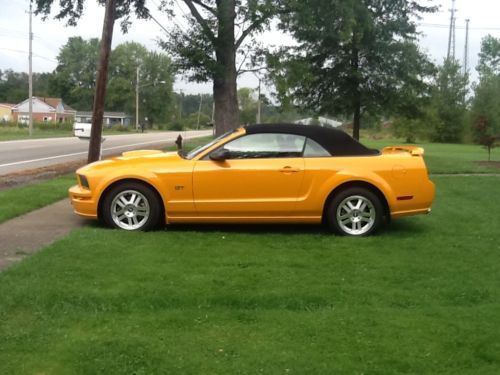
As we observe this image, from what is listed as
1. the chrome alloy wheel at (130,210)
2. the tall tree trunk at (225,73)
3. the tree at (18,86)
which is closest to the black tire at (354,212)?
the chrome alloy wheel at (130,210)

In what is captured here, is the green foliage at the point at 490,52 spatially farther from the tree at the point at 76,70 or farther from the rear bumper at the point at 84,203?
the rear bumper at the point at 84,203

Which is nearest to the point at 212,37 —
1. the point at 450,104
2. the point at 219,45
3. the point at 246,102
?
the point at 219,45

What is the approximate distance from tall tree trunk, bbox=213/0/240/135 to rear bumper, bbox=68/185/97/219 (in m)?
12.3

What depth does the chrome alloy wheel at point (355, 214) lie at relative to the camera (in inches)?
303

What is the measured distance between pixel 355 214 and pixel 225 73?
43.2 feet

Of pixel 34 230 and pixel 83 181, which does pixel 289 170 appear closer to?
pixel 83 181

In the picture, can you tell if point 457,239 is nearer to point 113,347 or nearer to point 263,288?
point 263,288

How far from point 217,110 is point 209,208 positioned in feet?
42.9

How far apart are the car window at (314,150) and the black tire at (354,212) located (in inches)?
20.9

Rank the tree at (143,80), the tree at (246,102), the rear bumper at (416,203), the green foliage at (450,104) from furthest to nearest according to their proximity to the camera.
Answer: the tree at (143,80) → the tree at (246,102) → the green foliage at (450,104) → the rear bumper at (416,203)

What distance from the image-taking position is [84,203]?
7.85 meters

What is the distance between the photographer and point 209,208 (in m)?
7.67

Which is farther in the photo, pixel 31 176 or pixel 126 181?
pixel 31 176

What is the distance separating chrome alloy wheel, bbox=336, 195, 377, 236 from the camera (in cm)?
768
